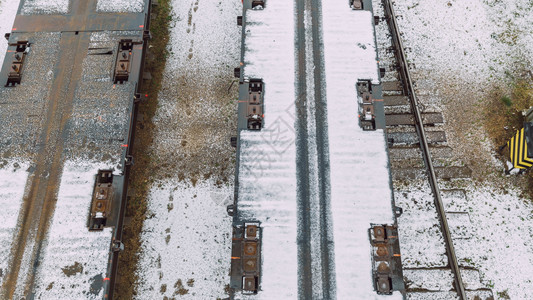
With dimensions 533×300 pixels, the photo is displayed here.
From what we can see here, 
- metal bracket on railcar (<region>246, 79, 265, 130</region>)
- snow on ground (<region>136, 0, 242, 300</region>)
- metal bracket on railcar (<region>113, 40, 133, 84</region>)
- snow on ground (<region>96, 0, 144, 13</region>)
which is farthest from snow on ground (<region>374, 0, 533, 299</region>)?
snow on ground (<region>96, 0, 144, 13</region>)

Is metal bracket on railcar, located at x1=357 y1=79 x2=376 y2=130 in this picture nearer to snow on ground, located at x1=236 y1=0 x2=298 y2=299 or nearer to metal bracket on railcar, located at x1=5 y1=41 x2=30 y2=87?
snow on ground, located at x1=236 y1=0 x2=298 y2=299

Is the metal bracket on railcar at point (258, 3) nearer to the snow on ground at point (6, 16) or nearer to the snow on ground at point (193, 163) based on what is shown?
the snow on ground at point (193, 163)

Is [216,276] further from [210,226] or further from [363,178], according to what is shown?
[363,178]

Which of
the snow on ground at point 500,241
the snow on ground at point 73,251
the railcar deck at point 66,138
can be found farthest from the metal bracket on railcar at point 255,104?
the snow on ground at point 500,241

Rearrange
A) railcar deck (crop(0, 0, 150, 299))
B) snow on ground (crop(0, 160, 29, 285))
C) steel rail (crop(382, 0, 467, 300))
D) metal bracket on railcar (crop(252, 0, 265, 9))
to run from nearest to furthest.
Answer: railcar deck (crop(0, 0, 150, 299))
snow on ground (crop(0, 160, 29, 285))
steel rail (crop(382, 0, 467, 300))
metal bracket on railcar (crop(252, 0, 265, 9))

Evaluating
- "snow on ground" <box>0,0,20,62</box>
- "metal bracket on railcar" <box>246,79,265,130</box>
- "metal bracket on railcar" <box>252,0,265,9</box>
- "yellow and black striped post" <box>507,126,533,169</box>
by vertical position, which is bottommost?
"yellow and black striped post" <box>507,126,533,169</box>

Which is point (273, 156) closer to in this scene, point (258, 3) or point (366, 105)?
point (366, 105)

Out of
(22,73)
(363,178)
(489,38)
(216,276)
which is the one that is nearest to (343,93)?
(363,178)
